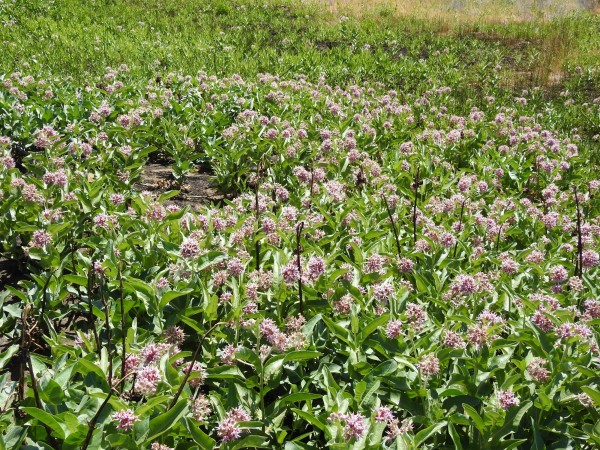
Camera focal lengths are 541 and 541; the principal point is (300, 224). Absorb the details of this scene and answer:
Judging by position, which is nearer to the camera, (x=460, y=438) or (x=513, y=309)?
(x=460, y=438)

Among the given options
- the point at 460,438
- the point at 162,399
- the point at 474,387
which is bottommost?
the point at 460,438

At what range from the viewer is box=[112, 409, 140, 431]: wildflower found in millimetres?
2432

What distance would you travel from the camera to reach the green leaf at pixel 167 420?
2461mm

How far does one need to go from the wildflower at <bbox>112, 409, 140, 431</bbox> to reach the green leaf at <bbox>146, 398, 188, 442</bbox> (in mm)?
86

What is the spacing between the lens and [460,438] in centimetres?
292

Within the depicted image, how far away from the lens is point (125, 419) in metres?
2.44

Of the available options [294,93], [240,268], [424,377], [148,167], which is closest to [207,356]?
[240,268]

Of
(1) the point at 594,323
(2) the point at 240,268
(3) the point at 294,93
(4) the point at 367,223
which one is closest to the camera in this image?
(1) the point at 594,323

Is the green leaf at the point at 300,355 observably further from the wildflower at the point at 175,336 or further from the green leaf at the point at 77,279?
the green leaf at the point at 77,279

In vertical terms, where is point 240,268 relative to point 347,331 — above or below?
above

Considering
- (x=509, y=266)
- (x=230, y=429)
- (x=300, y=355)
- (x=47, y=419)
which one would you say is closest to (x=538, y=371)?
(x=509, y=266)

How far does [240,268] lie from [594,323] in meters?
2.22

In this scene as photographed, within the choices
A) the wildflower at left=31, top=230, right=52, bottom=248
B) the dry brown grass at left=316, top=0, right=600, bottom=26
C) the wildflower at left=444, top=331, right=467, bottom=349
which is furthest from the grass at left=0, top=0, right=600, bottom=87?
the wildflower at left=444, top=331, right=467, bottom=349

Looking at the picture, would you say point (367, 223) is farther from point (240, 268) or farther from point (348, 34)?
point (348, 34)
